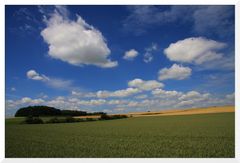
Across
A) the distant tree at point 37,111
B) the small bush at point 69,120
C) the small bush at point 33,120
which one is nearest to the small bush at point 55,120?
the small bush at point 69,120

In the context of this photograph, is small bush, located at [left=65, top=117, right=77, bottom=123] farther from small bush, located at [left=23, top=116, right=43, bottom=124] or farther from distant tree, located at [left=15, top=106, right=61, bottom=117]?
distant tree, located at [left=15, top=106, right=61, bottom=117]

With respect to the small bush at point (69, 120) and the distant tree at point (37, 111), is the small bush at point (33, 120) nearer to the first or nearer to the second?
the distant tree at point (37, 111)

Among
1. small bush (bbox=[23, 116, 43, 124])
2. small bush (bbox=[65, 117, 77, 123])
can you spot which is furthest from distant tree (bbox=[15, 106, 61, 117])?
small bush (bbox=[65, 117, 77, 123])

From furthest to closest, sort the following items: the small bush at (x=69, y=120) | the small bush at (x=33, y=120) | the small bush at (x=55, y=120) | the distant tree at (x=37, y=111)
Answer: the small bush at (x=69, y=120) < the small bush at (x=55, y=120) < the small bush at (x=33, y=120) < the distant tree at (x=37, y=111)

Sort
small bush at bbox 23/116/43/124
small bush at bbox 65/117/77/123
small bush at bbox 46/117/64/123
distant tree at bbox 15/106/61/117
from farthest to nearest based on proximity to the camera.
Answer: small bush at bbox 65/117/77/123
small bush at bbox 46/117/64/123
small bush at bbox 23/116/43/124
distant tree at bbox 15/106/61/117

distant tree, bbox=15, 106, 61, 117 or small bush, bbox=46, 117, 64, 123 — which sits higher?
distant tree, bbox=15, 106, 61, 117

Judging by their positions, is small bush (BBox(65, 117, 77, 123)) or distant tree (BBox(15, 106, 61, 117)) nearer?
distant tree (BBox(15, 106, 61, 117))

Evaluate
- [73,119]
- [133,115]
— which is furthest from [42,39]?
[133,115]

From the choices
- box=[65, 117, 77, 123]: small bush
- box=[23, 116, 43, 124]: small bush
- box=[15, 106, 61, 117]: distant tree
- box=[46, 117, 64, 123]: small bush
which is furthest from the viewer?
box=[65, 117, 77, 123]: small bush

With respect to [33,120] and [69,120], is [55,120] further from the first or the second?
[33,120]

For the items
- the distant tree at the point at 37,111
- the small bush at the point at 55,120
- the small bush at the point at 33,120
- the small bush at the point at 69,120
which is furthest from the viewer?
the small bush at the point at 69,120

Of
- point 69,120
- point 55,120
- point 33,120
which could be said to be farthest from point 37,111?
point 69,120

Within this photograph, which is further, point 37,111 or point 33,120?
point 33,120
